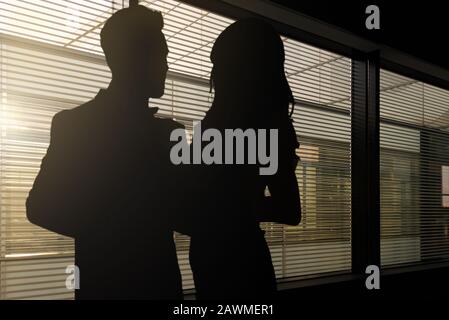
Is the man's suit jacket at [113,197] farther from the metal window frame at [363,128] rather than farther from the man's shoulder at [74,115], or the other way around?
the metal window frame at [363,128]

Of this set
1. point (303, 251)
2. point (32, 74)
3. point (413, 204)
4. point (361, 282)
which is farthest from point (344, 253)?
A: point (32, 74)

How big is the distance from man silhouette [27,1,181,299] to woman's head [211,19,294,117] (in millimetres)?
311

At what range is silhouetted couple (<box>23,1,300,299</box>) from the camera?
5.74 ft

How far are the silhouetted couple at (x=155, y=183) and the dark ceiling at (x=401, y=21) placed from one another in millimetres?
449

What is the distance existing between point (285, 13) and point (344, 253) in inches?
57.6

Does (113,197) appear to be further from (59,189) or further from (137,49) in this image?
(137,49)

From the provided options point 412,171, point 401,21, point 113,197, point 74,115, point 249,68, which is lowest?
point 113,197

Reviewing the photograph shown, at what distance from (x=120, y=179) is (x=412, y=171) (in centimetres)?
226

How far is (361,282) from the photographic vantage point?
8.77 ft

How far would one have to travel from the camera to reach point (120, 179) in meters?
1.81

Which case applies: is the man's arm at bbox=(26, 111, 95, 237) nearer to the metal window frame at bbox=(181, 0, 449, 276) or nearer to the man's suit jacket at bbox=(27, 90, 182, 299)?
the man's suit jacket at bbox=(27, 90, 182, 299)

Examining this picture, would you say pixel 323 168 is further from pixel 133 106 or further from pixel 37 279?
pixel 37 279

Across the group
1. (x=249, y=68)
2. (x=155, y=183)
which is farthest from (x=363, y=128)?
(x=155, y=183)

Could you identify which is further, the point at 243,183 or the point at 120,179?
the point at 243,183
